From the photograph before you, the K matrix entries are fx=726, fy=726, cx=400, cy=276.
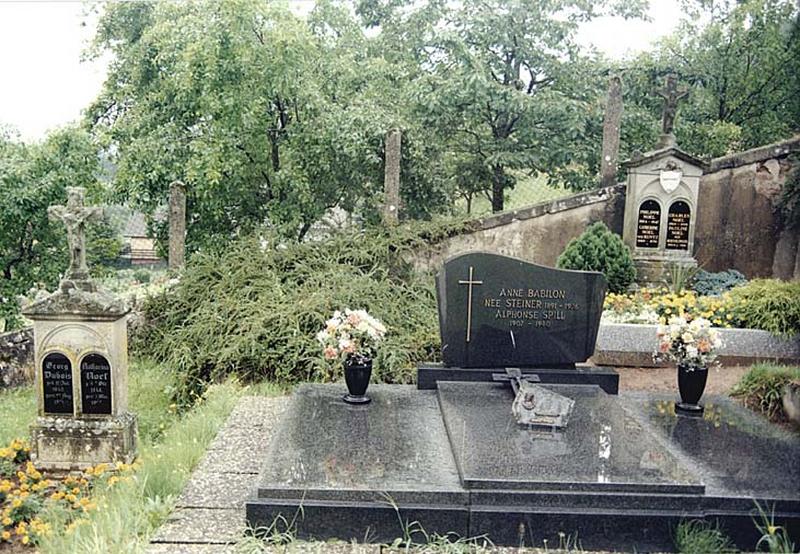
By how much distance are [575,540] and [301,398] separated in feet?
7.83

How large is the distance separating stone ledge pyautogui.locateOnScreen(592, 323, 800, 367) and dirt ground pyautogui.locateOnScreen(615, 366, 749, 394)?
9cm

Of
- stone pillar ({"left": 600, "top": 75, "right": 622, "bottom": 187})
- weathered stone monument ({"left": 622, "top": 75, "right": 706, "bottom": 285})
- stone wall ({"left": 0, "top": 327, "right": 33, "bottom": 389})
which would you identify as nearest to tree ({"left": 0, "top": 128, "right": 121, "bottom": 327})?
stone wall ({"left": 0, "top": 327, "right": 33, "bottom": 389})

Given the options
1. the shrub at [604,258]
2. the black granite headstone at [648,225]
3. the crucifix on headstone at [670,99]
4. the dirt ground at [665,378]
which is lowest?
the dirt ground at [665,378]

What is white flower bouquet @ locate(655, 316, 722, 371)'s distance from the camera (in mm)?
5211

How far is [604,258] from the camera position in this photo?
27.7 feet

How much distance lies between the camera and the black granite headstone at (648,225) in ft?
30.1

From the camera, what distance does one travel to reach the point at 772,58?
10.4m

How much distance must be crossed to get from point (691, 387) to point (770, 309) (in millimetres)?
2567

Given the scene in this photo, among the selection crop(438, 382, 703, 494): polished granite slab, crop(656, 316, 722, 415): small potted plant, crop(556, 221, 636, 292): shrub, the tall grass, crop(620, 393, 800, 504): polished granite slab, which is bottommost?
the tall grass

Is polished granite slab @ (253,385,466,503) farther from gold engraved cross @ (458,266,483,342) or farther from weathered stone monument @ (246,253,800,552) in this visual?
gold engraved cross @ (458,266,483,342)

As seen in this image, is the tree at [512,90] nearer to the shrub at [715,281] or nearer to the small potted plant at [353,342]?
the shrub at [715,281]

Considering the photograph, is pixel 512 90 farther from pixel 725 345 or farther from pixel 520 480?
pixel 520 480

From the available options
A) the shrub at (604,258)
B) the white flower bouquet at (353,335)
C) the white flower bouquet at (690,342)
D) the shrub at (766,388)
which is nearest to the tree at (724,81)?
the shrub at (604,258)

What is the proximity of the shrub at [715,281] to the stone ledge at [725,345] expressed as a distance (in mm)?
1644
